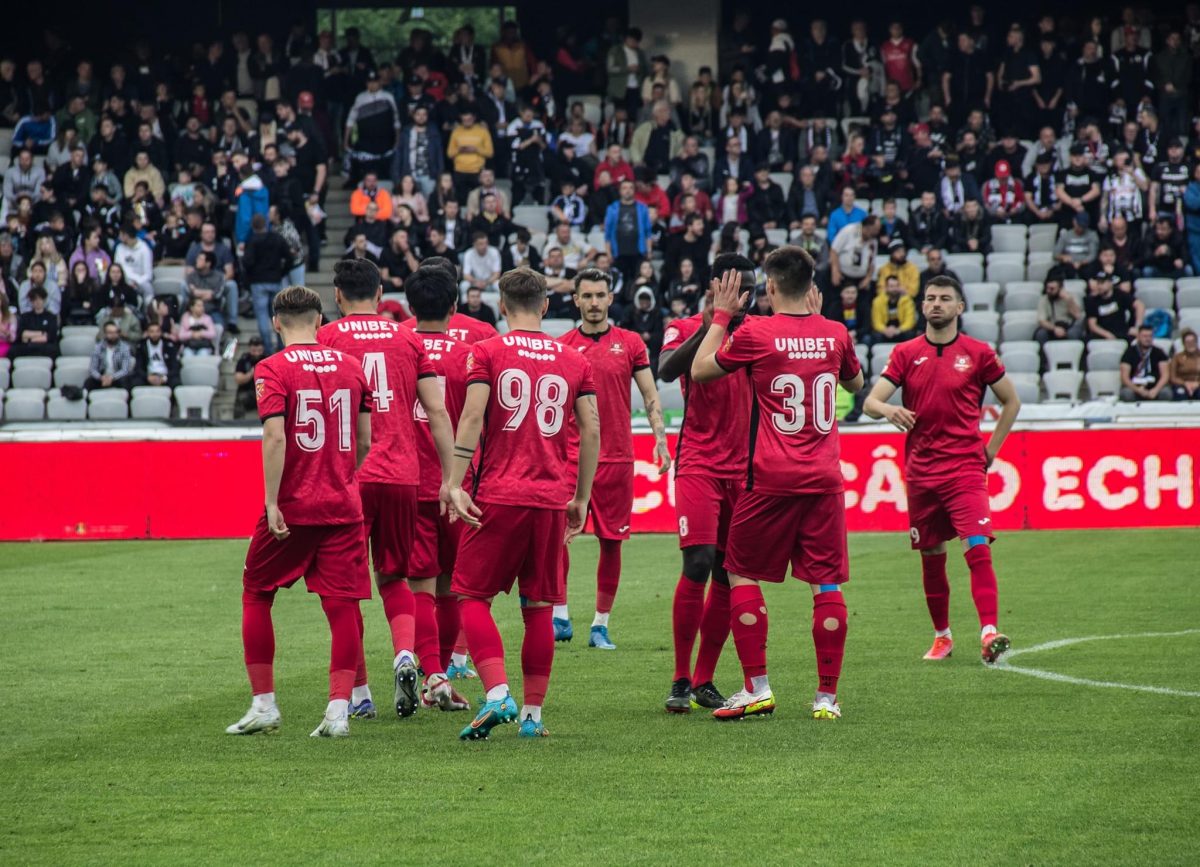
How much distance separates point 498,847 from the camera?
18.2 ft

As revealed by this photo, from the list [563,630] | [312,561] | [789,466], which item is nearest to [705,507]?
[789,466]

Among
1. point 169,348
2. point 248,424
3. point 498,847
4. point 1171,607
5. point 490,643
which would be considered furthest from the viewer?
point 169,348

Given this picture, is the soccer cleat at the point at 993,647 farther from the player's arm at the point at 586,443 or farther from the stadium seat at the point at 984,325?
the stadium seat at the point at 984,325

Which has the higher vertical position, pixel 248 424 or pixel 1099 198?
pixel 1099 198

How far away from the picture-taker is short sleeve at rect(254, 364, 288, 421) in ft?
24.5

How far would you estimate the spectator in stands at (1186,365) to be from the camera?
21.1 meters

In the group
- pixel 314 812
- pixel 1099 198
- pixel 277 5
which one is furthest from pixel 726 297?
pixel 277 5

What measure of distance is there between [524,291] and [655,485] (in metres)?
11.6

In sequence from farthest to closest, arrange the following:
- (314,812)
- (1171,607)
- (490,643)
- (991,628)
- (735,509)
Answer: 1. (1171,607)
2. (991,628)
3. (735,509)
4. (490,643)
5. (314,812)

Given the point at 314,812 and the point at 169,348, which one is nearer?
the point at 314,812

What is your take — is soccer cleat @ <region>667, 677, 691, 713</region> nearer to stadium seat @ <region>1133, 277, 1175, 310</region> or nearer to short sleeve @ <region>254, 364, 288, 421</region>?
short sleeve @ <region>254, 364, 288, 421</region>

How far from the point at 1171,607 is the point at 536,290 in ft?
21.9

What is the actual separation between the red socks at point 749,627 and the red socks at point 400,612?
164 centimetres

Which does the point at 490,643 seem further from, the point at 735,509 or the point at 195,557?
the point at 195,557
